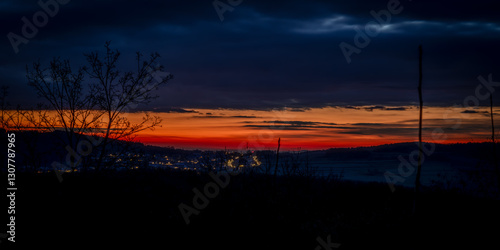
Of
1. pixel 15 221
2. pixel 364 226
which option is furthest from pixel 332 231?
pixel 15 221

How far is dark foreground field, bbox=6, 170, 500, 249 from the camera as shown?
9.12 meters

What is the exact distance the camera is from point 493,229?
9789 millimetres

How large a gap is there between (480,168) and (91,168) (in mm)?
17726

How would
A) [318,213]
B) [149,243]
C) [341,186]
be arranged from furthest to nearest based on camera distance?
[341,186], [318,213], [149,243]

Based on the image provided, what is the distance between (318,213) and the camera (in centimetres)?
1396

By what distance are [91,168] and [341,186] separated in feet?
44.3

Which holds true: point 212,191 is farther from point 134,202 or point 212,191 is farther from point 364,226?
point 364,226

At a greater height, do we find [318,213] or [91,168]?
[91,168]

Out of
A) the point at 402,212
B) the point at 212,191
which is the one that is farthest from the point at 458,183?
the point at 212,191

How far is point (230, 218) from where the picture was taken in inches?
450

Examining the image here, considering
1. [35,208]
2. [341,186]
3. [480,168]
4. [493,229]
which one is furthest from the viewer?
[341,186]

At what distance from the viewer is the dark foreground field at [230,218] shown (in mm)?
9117

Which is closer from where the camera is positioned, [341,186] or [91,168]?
[91,168]

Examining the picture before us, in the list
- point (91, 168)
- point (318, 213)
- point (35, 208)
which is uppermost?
point (91, 168)
